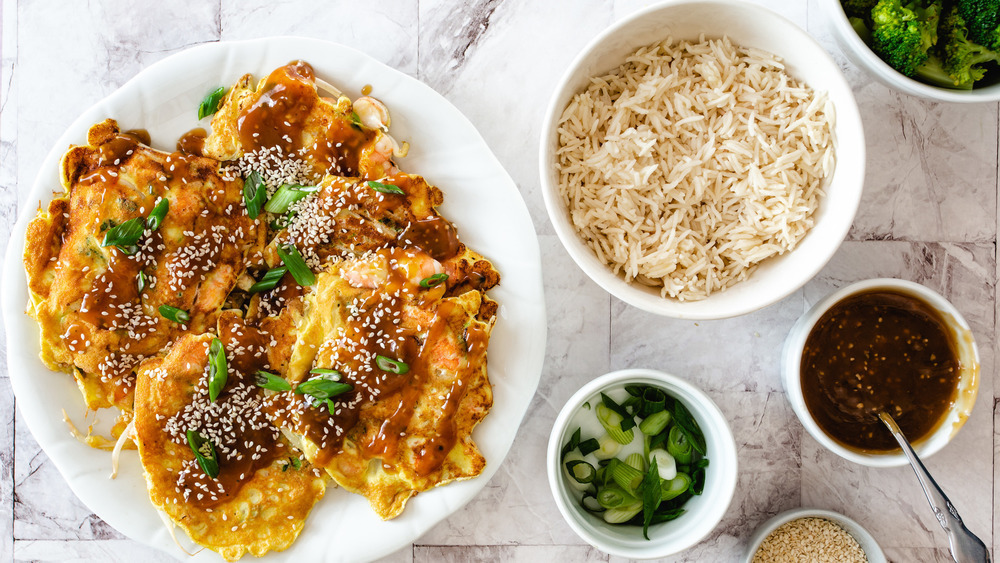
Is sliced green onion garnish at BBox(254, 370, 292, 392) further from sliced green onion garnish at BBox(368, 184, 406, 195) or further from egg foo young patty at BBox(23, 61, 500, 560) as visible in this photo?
sliced green onion garnish at BBox(368, 184, 406, 195)

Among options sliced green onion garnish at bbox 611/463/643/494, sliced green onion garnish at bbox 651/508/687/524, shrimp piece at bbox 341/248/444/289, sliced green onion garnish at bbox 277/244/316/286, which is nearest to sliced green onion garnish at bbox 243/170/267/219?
sliced green onion garnish at bbox 277/244/316/286

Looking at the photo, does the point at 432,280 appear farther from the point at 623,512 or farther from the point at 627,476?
the point at 623,512

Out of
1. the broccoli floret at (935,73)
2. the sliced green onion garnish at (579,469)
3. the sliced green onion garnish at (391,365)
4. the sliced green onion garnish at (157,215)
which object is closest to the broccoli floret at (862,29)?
the broccoli floret at (935,73)

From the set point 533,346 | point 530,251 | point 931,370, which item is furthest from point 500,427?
point 931,370

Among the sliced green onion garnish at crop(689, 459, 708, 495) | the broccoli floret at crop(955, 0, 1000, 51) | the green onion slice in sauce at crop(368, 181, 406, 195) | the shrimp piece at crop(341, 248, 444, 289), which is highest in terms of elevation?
the broccoli floret at crop(955, 0, 1000, 51)

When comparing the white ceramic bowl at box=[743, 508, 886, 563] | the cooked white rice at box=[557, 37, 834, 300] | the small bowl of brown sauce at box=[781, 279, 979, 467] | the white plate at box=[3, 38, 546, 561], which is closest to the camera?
the cooked white rice at box=[557, 37, 834, 300]

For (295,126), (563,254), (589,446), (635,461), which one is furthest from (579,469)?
(295,126)

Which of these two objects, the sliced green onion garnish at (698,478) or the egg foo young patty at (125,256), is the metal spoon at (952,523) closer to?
the sliced green onion garnish at (698,478)
